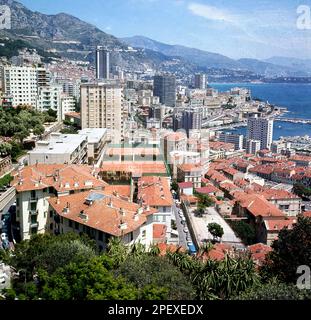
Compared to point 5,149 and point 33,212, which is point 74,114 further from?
point 33,212

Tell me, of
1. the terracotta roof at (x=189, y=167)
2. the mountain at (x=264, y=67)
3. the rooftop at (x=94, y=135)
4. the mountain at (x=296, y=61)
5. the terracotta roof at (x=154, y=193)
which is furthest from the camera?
the terracotta roof at (x=189, y=167)

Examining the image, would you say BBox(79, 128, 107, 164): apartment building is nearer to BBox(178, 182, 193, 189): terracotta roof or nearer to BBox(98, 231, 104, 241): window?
BBox(178, 182, 193, 189): terracotta roof

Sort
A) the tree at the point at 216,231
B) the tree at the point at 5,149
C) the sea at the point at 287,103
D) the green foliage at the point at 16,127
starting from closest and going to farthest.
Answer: the tree at the point at 216,231 < the tree at the point at 5,149 < the green foliage at the point at 16,127 < the sea at the point at 287,103

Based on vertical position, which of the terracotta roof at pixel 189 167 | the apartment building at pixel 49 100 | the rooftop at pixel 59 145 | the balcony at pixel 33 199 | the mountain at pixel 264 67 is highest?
the mountain at pixel 264 67

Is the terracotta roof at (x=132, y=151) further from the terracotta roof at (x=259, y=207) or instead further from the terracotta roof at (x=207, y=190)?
the terracotta roof at (x=259, y=207)

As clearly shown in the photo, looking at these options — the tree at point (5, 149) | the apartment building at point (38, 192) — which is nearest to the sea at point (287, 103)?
the tree at point (5, 149)

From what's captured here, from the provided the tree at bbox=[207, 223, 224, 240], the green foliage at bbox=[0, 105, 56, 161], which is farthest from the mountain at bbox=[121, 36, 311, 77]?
the green foliage at bbox=[0, 105, 56, 161]

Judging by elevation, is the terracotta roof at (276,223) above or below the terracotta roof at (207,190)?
above

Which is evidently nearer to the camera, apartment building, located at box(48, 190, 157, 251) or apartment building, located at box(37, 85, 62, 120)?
apartment building, located at box(48, 190, 157, 251)
